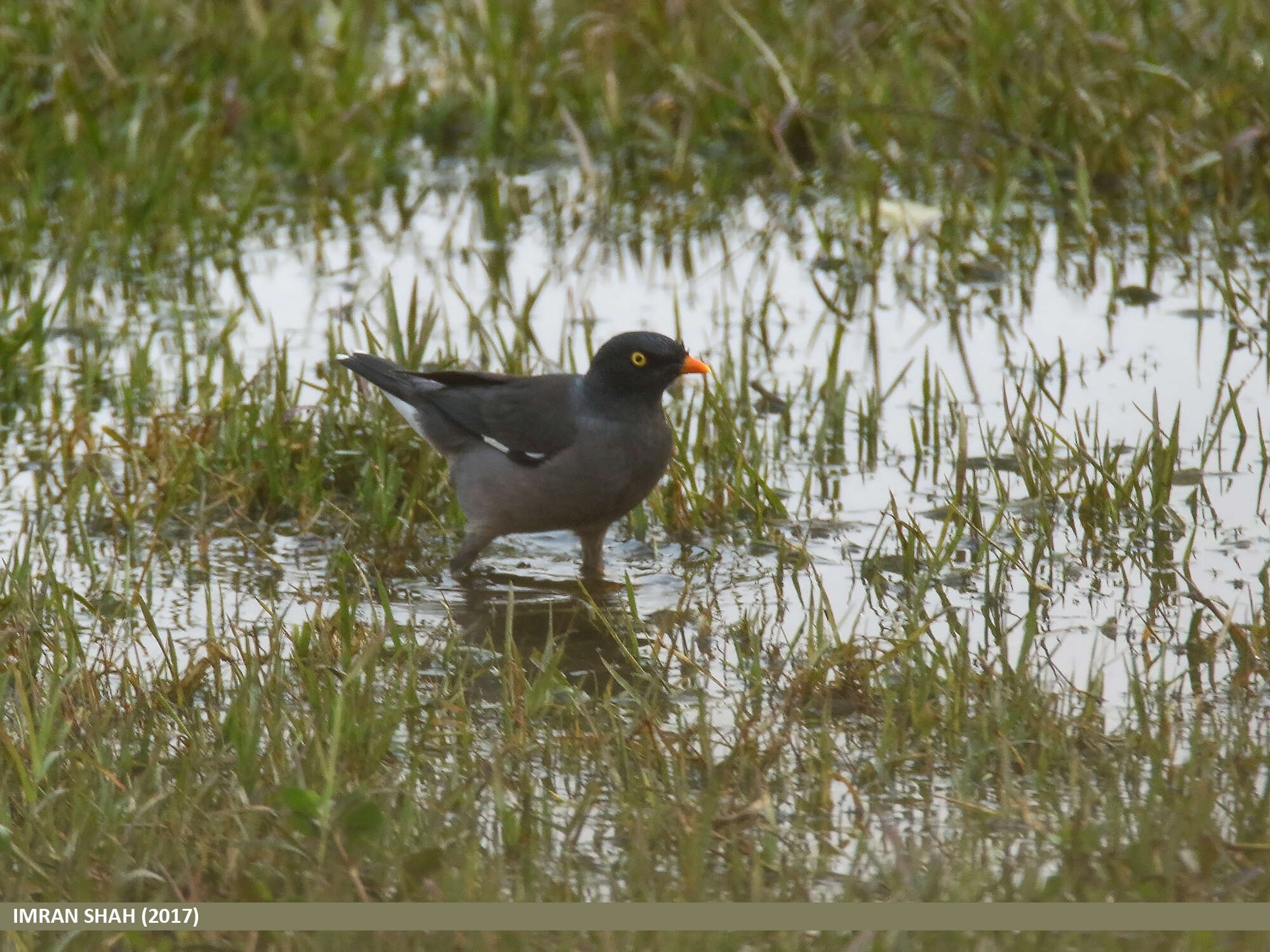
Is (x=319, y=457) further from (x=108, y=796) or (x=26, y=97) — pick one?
(x=26, y=97)

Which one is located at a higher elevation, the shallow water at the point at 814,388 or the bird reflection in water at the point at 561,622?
the shallow water at the point at 814,388

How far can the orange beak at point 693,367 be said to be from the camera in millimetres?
6457

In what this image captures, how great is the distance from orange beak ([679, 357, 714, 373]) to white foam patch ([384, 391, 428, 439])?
1.06 meters

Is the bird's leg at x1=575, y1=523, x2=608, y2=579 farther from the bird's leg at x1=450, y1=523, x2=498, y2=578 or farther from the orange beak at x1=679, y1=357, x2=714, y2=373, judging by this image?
the orange beak at x1=679, y1=357, x2=714, y2=373

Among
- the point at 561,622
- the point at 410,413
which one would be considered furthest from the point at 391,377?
the point at 561,622

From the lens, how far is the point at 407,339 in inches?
297

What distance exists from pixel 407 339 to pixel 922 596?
3.08 metres

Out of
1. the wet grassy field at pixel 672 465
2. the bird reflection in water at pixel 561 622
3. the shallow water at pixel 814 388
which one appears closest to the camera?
the wet grassy field at pixel 672 465

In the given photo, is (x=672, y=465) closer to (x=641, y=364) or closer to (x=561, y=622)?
(x=641, y=364)

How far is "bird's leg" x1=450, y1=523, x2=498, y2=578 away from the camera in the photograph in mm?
6457

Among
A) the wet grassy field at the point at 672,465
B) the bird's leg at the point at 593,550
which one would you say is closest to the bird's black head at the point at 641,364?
the wet grassy field at the point at 672,465

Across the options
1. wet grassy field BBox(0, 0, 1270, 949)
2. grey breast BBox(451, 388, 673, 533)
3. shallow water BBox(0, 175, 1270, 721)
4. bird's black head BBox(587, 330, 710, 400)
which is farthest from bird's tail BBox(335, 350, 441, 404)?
bird's black head BBox(587, 330, 710, 400)

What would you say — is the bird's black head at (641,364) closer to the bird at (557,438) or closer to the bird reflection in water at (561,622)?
the bird at (557,438)

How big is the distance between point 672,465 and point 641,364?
1.37 ft
